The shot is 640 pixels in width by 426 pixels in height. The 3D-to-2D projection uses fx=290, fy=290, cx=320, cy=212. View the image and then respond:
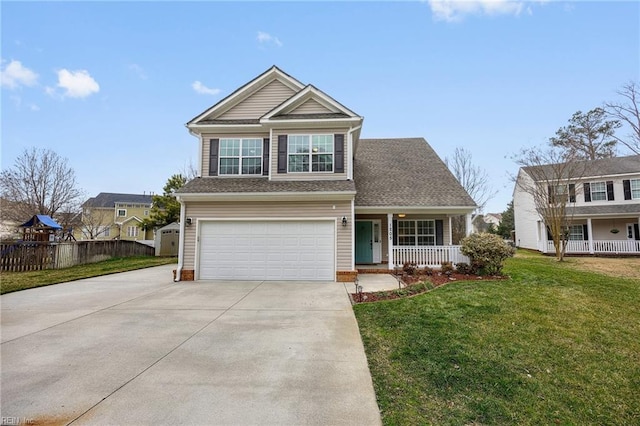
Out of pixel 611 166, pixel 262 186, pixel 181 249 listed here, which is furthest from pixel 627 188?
pixel 181 249

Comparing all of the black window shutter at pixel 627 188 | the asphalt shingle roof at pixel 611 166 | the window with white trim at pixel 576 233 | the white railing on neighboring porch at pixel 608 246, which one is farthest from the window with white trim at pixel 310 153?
the black window shutter at pixel 627 188

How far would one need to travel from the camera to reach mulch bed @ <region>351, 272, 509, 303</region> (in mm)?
7676

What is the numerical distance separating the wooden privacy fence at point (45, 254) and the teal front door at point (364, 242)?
14.3m

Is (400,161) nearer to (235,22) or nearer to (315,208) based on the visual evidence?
(315,208)

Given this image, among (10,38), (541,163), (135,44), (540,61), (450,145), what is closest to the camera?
(10,38)

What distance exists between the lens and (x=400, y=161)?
1544cm

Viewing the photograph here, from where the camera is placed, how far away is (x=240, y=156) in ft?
39.6

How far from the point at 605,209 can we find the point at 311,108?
21470mm

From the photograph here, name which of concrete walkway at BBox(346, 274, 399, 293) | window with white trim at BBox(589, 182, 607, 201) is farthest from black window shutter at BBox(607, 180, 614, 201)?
concrete walkway at BBox(346, 274, 399, 293)

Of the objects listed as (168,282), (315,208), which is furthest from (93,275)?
(315,208)

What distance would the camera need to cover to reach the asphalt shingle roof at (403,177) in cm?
1212

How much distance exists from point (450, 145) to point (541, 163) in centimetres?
889

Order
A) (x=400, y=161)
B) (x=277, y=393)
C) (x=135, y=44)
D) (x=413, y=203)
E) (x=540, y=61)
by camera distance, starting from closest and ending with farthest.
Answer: (x=277, y=393) → (x=413, y=203) → (x=135, y=44) → (x=540, y=61) → (x=400, y=161)

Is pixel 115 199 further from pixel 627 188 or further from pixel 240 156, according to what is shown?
pixel 627 188
